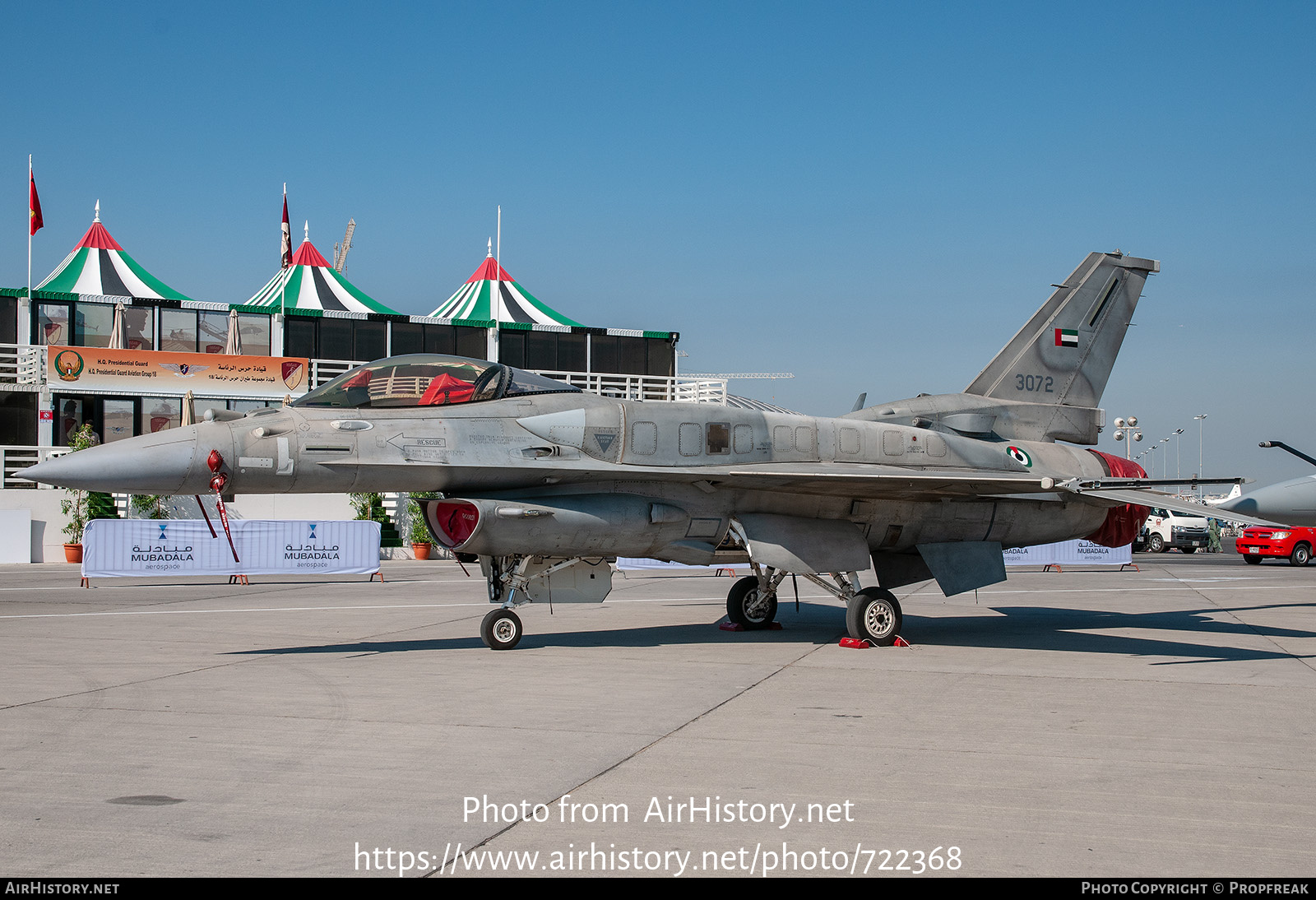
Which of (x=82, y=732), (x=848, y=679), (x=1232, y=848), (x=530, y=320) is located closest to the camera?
(x=1232, y=848)

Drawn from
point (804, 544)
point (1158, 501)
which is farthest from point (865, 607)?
point (1158, 501)

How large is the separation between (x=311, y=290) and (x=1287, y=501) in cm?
3400

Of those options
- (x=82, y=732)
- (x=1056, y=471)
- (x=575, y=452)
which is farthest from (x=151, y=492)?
(x=1056, y=471)

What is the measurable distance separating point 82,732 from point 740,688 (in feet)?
15.7

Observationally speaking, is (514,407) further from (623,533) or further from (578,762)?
(578,762)

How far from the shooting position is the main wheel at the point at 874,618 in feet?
37.1

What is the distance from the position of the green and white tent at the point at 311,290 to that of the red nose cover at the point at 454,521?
3000cm

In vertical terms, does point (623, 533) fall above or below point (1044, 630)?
above

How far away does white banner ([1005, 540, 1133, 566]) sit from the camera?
26.8 m

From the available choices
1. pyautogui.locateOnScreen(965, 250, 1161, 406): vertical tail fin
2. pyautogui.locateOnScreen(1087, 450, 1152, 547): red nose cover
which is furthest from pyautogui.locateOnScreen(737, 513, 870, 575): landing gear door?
pyautogui.locateOnScreen(1087, 450, 1152, 547): red nose cover

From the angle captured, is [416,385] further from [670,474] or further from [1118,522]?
[1118,522]

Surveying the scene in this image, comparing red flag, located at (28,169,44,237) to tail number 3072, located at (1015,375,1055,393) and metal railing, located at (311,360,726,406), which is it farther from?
tail number 3072, located at (1015,375,1055,393)

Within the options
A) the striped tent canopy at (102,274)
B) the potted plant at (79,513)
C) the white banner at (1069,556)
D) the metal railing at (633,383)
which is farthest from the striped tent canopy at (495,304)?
the white banner at (1069,556)

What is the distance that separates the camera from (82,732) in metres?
6.45
